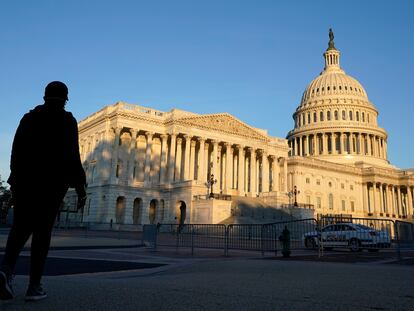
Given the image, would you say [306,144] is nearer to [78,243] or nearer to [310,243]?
[310,243]

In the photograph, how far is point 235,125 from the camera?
7200 cm

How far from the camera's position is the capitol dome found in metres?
109

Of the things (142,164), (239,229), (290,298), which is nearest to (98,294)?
(290,298)

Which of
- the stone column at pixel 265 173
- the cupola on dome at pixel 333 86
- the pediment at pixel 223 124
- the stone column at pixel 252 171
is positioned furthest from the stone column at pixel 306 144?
the stone column at pixel 252 171

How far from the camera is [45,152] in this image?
513 cm

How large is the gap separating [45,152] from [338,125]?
112 meters

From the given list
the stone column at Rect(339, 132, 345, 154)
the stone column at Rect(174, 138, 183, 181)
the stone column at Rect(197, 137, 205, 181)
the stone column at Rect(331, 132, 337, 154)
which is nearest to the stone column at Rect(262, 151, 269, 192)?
the stone column at Rect(197, 137, 205, 181)

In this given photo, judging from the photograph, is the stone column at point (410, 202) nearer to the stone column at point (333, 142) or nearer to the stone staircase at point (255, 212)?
the stone column at point (333, 142)

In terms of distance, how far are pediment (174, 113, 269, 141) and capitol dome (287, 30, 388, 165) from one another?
41402 mm

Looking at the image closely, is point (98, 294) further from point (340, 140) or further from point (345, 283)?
point (340, 140)

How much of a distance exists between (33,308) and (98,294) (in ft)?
3.60

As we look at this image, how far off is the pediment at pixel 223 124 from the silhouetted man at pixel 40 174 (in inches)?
2346

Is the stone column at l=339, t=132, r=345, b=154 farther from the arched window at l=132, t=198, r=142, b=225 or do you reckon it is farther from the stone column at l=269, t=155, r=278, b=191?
the arched window at l=132, t=198, r=142, b=225

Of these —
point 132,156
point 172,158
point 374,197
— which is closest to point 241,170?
point 172,158
